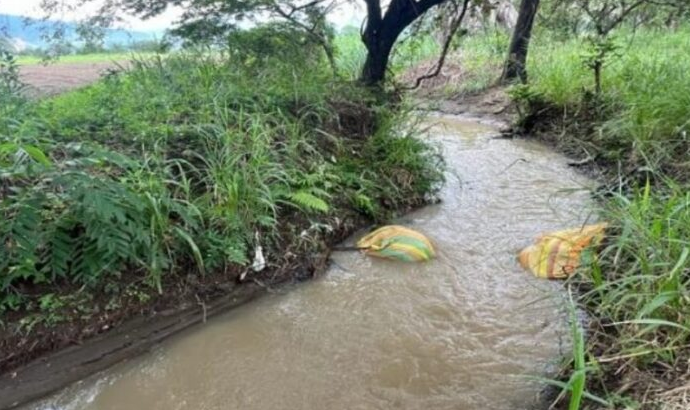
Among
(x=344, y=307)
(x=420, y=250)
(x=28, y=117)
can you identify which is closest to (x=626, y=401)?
(x=344, y=307)

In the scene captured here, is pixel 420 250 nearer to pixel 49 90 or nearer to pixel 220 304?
pixel 220 304

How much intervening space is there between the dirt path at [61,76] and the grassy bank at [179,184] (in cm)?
124

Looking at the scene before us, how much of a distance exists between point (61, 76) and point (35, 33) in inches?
70.1

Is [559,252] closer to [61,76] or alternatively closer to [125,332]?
[125,332]

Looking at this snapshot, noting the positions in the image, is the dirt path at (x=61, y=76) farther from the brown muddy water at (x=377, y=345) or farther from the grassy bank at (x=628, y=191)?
the grassy bank at (x=628, y=191)

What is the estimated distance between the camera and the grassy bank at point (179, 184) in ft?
6.72

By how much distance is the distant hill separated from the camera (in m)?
3.75

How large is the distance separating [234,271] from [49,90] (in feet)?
10.9

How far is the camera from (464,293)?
2.62 meters

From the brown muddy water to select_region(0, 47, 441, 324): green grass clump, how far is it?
353mm

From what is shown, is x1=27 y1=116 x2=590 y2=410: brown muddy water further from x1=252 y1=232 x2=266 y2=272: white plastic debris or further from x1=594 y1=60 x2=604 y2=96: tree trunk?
x1=594 y1=60 x2=604 y2=96: tree trunk

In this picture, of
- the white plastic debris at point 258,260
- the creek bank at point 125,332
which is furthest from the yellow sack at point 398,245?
the white plastic debris at point 258,260

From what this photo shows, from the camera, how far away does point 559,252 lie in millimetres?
2812

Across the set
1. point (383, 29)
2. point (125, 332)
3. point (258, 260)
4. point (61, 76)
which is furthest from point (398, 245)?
point (61, 76)
